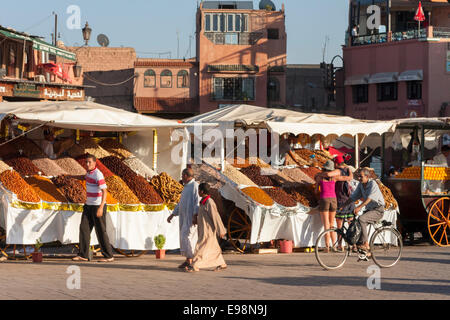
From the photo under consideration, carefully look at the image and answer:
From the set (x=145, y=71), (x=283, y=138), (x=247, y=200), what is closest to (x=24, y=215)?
(x=247, y=200)

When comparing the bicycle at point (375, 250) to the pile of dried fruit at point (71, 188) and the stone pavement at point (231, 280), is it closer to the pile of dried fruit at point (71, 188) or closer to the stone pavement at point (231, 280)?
the stone pavement at point (231, 280)

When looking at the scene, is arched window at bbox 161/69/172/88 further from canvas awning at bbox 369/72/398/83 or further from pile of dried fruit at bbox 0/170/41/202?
pile of dried fruit at bbox 0/170/41/202

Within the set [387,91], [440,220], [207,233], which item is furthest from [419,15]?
[207,233]

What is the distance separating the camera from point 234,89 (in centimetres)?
5216

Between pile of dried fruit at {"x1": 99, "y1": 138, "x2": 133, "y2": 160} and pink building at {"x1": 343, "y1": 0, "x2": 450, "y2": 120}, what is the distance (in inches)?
1210

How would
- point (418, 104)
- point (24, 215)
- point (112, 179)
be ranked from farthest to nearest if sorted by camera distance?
1. point (418, 104)
2. point (112, 179)
3. point (24, 215)

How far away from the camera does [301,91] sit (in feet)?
179

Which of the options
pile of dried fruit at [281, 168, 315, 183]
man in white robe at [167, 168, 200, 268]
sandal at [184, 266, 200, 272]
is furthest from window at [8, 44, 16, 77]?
sandal at [184, 266, 200, 272]

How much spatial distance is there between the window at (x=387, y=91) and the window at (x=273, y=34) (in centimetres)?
801

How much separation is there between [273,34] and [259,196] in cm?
3875

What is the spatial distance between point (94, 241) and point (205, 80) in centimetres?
3888

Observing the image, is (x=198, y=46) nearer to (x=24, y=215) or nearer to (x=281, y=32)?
(x=281, y=32)

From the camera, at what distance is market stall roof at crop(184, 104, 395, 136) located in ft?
53.6

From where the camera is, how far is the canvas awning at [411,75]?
45.3 meters
